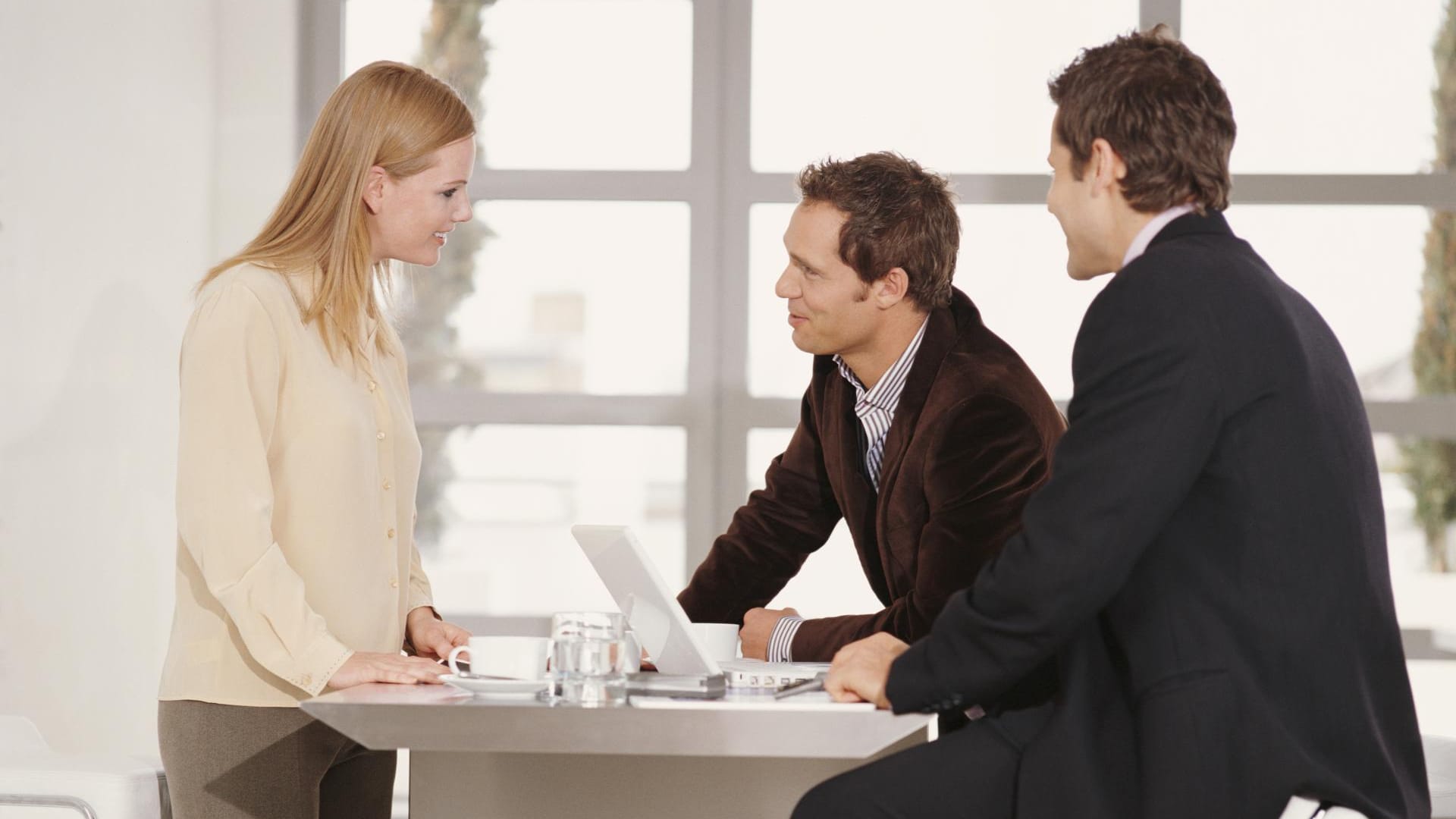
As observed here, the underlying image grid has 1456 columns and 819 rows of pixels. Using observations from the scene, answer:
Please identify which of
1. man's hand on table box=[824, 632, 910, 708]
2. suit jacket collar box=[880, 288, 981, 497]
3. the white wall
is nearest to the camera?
man's hand on table box=[824, 632, 910, 708]

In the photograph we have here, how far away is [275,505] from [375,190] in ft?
1.56

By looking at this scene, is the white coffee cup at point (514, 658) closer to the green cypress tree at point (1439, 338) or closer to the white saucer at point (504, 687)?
the white saucer at point (504, 687)

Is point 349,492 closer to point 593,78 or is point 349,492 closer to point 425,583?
point 425,583

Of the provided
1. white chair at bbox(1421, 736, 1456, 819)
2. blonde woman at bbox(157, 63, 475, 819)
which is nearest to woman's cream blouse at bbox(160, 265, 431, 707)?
blonde woman at bbox(157, 63, 475, 819)

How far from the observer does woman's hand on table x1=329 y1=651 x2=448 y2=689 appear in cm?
170

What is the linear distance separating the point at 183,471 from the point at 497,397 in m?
2.81

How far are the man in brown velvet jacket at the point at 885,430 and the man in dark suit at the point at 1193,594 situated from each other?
525mm

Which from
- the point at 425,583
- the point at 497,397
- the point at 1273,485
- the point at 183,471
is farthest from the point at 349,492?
the point at 497,397

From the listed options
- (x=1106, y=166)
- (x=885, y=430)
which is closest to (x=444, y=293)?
(x=885, y=430)

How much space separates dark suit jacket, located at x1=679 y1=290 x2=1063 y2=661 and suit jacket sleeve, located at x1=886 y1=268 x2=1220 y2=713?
550mm

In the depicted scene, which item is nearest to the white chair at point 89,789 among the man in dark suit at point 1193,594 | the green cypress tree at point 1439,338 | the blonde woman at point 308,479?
the blonde woman at point 308,479

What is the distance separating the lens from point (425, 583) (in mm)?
2273

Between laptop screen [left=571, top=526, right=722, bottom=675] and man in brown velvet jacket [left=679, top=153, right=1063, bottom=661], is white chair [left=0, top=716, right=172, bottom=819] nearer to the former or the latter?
man in brown velvet jacket [left=679, top=153, right=1063, bottom=661]

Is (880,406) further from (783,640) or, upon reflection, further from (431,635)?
(431,635)
